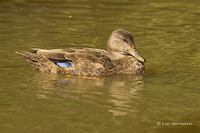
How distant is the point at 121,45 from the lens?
35.5ft

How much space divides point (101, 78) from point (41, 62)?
1256 mm

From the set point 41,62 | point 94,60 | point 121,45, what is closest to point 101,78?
point 94,60

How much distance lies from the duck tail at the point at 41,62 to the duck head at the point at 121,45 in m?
1.22

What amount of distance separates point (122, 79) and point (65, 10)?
7.33 m

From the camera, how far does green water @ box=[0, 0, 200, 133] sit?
7.64m

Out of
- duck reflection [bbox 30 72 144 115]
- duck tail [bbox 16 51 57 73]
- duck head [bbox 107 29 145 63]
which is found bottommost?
duck reflection [bbox 30 72 144 115]

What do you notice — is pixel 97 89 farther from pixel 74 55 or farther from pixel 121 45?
pixel 121 45

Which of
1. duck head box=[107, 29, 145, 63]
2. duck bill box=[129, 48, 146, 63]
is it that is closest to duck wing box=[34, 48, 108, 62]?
duck head box=[107, 29, 145, 63]

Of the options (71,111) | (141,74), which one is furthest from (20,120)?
(141,74)

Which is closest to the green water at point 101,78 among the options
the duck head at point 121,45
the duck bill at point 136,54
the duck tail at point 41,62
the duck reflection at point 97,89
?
the duck reflection at point 97,89

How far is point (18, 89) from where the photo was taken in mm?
9258

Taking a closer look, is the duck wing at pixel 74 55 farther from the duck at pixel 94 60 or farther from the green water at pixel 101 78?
the green water at pixel 101 78

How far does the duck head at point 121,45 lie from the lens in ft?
35.3

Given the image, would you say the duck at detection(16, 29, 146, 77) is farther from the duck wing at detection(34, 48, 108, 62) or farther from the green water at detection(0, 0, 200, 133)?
the green water at detection(0, 0, 200, 133)
